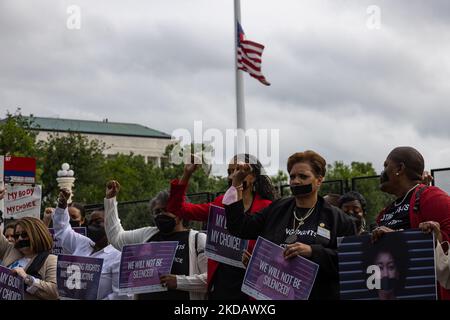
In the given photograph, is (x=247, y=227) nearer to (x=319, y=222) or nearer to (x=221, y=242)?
(x=319, y=222)

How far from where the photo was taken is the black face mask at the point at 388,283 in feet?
17.3

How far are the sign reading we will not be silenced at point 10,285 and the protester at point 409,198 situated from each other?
3.09 m

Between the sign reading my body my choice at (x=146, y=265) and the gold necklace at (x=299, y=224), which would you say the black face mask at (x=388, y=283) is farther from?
the sign reading my body my choice at (x=146, y=265)

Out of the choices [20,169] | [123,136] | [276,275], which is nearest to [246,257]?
[276,275]

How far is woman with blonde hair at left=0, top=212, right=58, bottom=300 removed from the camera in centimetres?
736

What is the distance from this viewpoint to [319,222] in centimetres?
582

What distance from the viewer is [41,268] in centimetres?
752

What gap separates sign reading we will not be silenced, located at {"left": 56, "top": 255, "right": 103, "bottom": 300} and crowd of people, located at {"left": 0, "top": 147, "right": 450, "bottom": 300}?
0.13 m

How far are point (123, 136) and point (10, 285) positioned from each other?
4516 inches

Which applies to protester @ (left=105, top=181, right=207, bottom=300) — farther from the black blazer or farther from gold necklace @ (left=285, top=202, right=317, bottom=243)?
gold necklace @ (left=285, top=202, right=317, bottom=243)

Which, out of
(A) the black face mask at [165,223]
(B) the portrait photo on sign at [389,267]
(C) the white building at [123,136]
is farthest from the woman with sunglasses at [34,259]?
(C) the white building at [123,136]

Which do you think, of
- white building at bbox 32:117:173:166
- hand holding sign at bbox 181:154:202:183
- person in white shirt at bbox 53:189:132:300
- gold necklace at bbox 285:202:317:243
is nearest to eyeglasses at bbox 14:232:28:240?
person in white shirt at bbox 53:189:132:300
